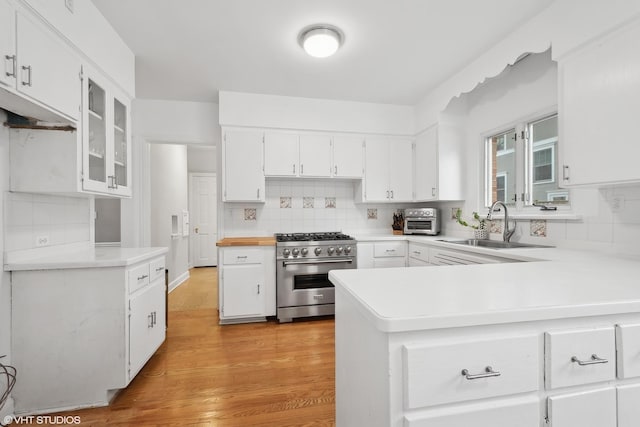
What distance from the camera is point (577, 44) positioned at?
1.71 metres

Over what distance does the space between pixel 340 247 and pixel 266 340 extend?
120 cm

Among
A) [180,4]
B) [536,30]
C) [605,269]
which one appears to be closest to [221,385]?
[605,269]

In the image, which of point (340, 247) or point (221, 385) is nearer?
point (221, 385)

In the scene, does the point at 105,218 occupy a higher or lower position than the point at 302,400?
higher

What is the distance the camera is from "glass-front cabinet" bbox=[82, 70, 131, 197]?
73.3 inches

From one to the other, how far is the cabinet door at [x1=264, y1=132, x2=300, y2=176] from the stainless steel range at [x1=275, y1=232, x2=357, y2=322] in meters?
0.80

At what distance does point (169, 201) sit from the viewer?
15.2 ft

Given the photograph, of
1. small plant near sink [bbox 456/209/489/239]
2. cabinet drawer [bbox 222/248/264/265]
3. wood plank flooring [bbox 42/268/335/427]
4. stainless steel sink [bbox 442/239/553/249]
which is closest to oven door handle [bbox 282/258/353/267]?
cabinet drawer [bbox 222/248/264/265]

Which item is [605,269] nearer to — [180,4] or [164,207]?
[180,4]

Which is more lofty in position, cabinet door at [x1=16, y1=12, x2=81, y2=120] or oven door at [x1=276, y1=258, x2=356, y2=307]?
cabinet door at [x1=16, y1=12, x2=81, y2=120]

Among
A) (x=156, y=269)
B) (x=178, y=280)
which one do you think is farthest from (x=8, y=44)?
(x=178, y=280)

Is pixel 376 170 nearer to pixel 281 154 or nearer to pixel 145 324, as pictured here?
pixel 281 154

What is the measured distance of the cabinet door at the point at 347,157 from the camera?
3.54 meters

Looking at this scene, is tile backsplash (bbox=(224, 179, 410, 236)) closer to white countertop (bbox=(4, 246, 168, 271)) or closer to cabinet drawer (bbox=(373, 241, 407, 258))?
cabinet drawer (bbox=(373, 241, 407, 258))
